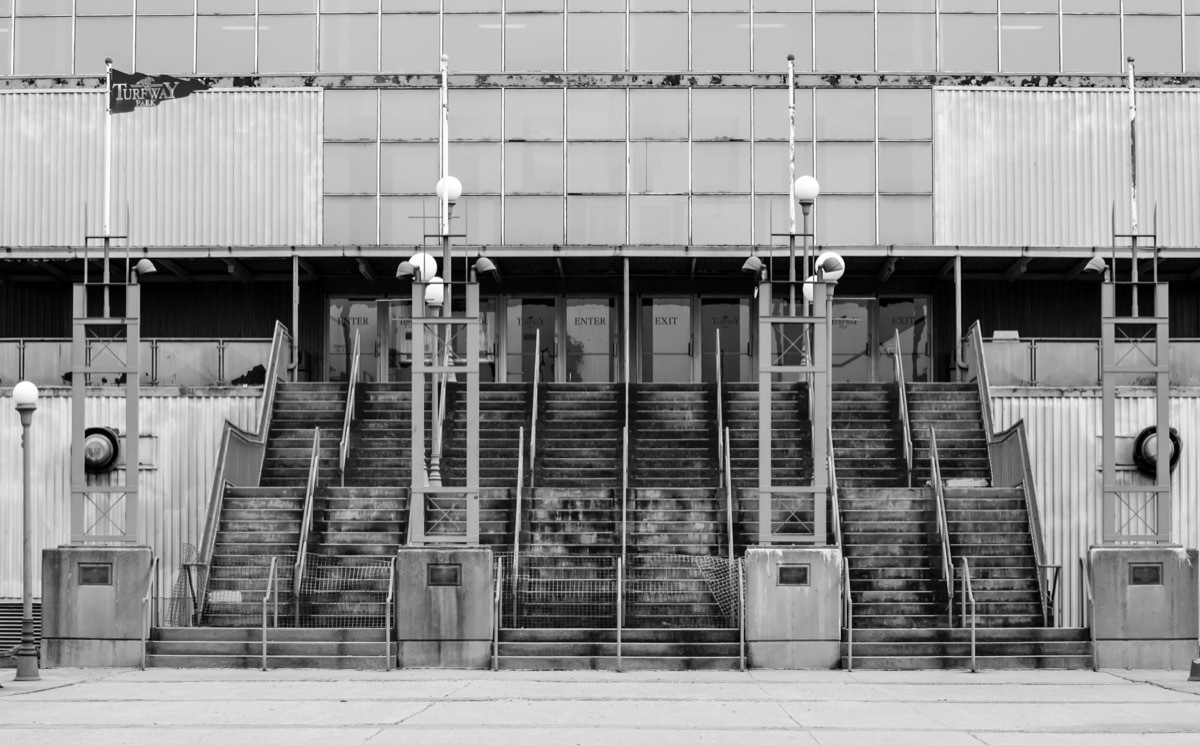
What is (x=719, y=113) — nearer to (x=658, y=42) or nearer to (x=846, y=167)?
(x=658, y=42)

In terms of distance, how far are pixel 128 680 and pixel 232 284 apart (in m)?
17.2

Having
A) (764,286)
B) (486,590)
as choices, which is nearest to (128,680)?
(486,590)

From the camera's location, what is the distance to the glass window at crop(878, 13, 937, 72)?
37.1m

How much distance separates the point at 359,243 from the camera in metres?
35.9

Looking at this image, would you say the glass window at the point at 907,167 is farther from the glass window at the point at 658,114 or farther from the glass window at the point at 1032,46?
the glass window at the point at 658,114

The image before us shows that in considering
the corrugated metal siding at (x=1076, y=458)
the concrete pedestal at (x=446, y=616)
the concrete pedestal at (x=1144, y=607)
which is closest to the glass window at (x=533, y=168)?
the corrugated metal siding at (x=1076, y=458)

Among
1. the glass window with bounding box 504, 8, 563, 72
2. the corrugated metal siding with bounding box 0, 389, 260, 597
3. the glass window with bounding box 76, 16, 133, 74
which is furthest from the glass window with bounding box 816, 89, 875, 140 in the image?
the glass window with bounding box 76, 16, 133, 74

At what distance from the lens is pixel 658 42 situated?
37094 millimetres

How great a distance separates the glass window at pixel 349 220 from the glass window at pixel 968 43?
13361 millimetres

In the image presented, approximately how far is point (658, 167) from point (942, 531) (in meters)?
13.1

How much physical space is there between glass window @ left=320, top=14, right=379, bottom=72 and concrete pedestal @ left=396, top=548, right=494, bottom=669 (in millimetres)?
16883

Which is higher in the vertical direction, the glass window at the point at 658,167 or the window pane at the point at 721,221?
the glass window at the point at 658,167

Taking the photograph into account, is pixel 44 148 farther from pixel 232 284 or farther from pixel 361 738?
pixel 361 738

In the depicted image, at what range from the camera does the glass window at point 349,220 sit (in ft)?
118
